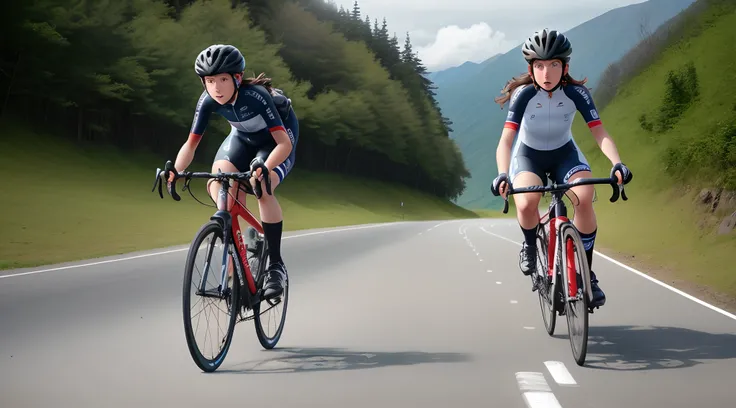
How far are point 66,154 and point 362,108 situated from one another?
39688mm

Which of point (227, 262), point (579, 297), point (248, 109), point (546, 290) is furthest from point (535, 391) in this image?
point (248, 109)

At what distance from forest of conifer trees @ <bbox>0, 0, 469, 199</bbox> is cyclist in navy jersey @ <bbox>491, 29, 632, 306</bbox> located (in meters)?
43.8

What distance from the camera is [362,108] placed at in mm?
85125

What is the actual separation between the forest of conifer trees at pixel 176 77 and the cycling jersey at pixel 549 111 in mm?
43908

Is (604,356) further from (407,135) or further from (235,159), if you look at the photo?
(407,135)

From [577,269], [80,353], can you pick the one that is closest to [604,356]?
[577,269]

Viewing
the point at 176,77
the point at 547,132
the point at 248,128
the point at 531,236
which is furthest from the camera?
the point at 176,77

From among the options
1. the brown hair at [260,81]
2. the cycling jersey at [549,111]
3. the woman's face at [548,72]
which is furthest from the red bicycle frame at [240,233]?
the woman's face at [548,72]

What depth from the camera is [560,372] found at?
675 centimetres

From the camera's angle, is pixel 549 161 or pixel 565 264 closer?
pixel 565 264

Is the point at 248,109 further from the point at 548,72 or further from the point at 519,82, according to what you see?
the point at 548,72

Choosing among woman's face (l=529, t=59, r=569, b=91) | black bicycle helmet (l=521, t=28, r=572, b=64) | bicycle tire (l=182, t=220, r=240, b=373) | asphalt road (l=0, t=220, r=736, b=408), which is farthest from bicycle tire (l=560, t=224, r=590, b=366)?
bicycle tire (l=182, t=220, r=240, b=373)

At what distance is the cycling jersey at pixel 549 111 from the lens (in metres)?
7.72

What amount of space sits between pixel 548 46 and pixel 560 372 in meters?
2.66
